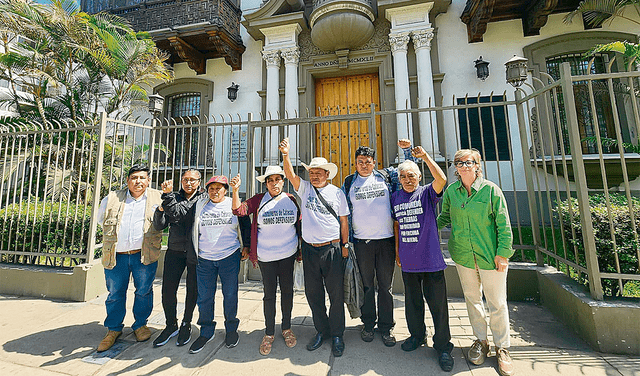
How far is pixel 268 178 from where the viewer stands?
2836 mm

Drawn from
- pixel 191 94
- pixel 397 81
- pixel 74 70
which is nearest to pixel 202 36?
pixel 191 94

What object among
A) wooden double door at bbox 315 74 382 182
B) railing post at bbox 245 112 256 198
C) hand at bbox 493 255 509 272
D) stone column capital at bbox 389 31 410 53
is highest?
stone column capital at bbox 389 31 410 53

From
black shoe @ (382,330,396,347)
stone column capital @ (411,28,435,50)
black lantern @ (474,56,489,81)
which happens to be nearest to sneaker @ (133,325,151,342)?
black shoe @ (382,330,396,347)

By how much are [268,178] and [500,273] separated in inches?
84.6

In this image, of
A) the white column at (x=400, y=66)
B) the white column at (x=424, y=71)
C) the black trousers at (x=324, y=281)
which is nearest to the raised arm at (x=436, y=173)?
the black trousers at (x=324, y=281)

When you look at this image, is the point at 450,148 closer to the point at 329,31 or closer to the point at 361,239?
the point at 329,31

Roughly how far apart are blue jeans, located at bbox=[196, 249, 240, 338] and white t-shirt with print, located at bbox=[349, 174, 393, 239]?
1.26m

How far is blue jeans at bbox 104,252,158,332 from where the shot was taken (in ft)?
9.40

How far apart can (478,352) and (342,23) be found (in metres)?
7.17

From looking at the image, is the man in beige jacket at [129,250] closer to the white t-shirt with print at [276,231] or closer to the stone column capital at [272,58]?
the white t-shirt with print at [276,231]

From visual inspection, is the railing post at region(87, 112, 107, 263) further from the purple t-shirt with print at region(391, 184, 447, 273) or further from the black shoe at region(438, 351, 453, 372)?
the black shoe at region(438, 351, 453, 372)

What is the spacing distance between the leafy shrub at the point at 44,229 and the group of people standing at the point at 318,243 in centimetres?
199

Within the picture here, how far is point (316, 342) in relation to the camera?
2734 millimetres

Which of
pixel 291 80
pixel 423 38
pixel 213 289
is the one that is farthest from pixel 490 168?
pixel 213 289
